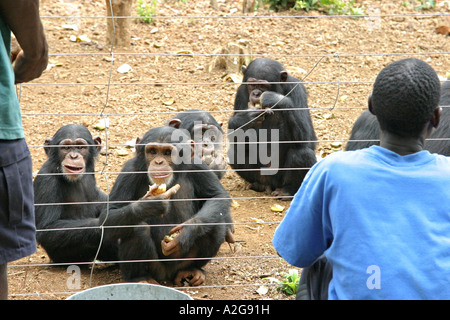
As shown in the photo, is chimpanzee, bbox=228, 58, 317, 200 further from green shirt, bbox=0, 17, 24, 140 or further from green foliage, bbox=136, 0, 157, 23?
green shirt, bbox=0, 17, 24, 140

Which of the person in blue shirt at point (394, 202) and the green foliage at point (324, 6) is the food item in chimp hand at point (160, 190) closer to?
the person in blue shirt at point (394, 202)

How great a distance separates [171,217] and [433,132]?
2.13 metres

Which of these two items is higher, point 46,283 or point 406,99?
point 406,99

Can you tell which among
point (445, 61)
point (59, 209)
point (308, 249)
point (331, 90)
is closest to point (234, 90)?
point (331, 90)

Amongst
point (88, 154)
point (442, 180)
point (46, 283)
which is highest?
point (442, 180)

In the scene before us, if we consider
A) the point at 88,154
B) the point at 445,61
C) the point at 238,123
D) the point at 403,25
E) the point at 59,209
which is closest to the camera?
the point at 59,209

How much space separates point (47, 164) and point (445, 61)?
6270 millimetres

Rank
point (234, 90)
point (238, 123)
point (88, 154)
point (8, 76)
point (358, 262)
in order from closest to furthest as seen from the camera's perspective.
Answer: point (358, 262)
point (8, 76)
point (88, 154)
point (238, 123)
point (234, 90)

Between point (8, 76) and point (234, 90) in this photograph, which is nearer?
point (8, 76)

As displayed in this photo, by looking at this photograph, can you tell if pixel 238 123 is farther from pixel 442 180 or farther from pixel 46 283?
pixel 442 180

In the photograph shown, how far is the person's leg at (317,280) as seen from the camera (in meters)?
2.67

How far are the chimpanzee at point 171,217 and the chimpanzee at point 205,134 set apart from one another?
115cm

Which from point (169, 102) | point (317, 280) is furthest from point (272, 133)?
point (317, 280)

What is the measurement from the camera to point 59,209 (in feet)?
15.7
